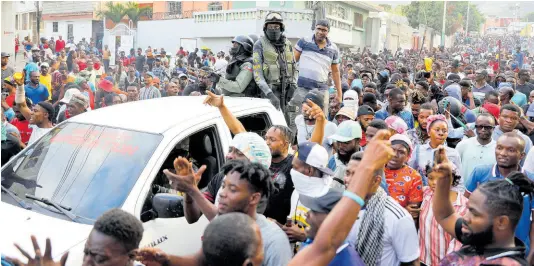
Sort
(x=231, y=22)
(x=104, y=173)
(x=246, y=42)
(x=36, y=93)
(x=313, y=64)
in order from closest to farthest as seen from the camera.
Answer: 1. (x=104, y=173)
2. (x=246, y=42)
3. (x=313, y=64)
4. (x=36, y=93)
5. (x=231, y=22)

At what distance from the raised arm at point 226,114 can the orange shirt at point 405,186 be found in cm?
123

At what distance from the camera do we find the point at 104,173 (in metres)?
4.10

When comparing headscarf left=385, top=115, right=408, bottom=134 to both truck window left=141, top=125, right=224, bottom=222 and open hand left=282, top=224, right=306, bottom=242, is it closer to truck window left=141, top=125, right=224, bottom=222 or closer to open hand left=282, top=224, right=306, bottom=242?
truck window left=141, top=125, right=224, bottom=222

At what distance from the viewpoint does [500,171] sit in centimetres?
470

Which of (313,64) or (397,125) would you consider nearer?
Answer: (397,125)

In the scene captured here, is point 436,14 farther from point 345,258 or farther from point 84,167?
point 345,258

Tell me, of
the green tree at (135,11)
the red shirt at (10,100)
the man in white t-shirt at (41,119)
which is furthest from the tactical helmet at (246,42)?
the green tree at (135,11)

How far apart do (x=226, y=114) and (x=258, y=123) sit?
34.8 inches

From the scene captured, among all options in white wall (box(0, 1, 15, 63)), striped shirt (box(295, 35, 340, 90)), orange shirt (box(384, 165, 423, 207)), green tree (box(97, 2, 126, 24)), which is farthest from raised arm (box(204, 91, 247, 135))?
green tree (box(97, 2, 126, 24))

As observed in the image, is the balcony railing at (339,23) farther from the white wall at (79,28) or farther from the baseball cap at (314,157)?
the baseball cap at (314,157)

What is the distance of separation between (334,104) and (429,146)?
9.70ft

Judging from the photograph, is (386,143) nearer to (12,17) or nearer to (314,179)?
(314,179)

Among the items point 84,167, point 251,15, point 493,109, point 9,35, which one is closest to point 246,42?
point 84,167

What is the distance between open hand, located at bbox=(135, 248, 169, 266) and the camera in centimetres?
277
